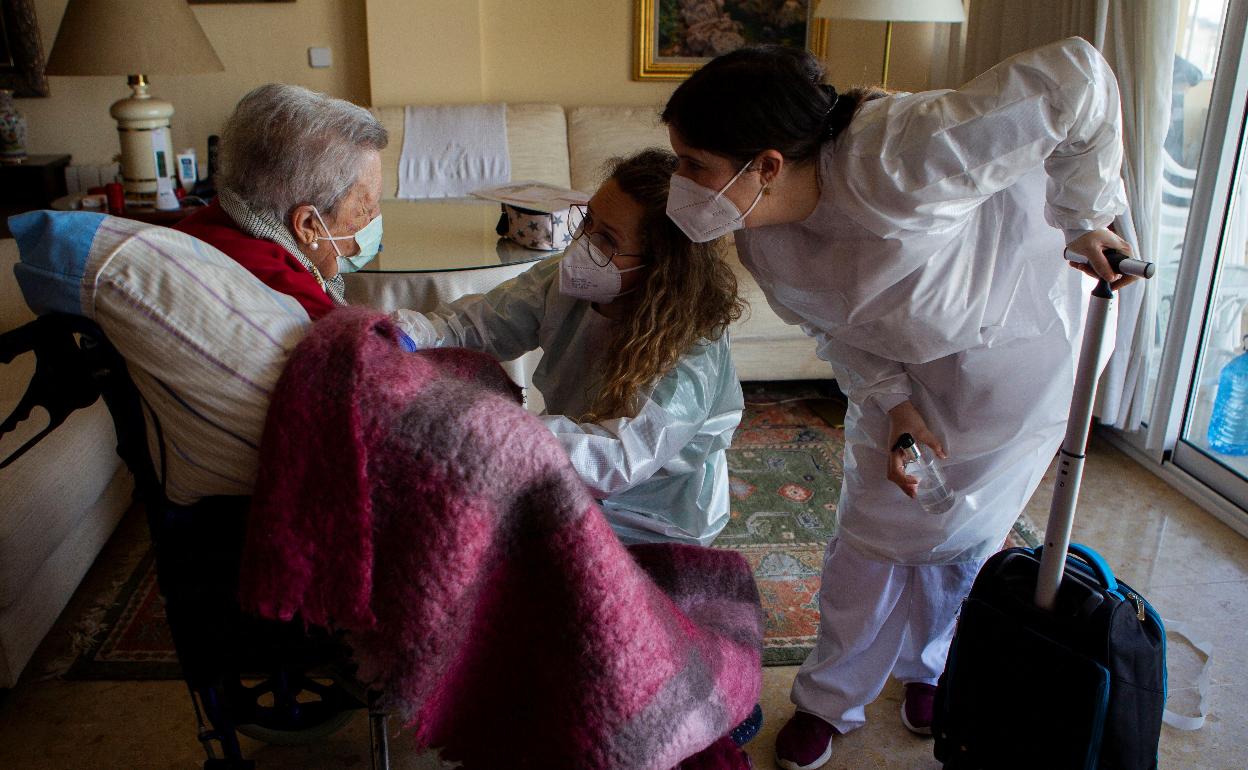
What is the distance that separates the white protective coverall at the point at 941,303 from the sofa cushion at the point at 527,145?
240cm

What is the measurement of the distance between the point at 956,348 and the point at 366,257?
0.89 m

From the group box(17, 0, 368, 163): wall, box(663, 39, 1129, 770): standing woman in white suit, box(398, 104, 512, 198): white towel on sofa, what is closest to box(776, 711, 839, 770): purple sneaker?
box(663, 39, 1129, 770): standing woman in white suit

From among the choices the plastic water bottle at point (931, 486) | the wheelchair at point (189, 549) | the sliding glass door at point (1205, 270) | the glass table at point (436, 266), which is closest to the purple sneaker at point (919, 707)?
the plastic water bottle at point (931, 486)

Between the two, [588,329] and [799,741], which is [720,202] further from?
[799,741]

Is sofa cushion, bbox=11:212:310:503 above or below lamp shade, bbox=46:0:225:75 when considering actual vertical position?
below

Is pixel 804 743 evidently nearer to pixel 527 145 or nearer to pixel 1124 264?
pixel 1124 264

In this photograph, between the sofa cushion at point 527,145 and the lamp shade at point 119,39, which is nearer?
the lamp shade at point 119,39

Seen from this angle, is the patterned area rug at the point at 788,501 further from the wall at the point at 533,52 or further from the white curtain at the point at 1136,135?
the wall at the point at 533,52

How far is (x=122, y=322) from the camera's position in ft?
3.09

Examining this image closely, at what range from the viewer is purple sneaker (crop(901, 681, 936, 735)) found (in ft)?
5.68

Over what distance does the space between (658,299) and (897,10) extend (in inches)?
86.7

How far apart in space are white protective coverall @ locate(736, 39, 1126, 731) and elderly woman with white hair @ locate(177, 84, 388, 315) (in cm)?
55

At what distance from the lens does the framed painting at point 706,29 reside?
388 centimetres

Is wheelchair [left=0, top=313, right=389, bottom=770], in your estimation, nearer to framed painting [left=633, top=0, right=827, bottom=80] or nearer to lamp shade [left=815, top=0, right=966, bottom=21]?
lamp shade [left=815, top=0, right=966, bottom=21]
